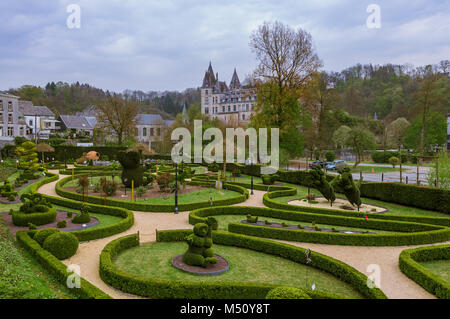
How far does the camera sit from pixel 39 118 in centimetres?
7488

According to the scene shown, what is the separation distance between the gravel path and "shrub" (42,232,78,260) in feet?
0.93

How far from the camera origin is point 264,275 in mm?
11336

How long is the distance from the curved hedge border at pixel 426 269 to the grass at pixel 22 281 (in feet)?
34.0

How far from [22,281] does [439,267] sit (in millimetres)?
13720

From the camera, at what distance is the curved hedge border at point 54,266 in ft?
27.9

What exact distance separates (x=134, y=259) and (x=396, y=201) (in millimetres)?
19250

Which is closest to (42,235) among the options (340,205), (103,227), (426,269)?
(103,227)

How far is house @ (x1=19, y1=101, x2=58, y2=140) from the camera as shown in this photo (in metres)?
69.1

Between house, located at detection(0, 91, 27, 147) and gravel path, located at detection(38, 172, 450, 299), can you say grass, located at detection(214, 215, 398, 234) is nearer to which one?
gravel path, located at detection(38, 172, 450, 299)

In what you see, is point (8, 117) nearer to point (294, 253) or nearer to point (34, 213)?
point (34, 213)

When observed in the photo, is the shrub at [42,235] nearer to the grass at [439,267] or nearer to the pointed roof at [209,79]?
the grass at [439,267]

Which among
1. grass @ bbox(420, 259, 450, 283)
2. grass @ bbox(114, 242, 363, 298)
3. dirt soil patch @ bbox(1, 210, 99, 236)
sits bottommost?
grass @ bbox(420, 259, 450, 283)

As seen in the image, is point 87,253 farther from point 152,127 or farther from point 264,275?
point 152,127

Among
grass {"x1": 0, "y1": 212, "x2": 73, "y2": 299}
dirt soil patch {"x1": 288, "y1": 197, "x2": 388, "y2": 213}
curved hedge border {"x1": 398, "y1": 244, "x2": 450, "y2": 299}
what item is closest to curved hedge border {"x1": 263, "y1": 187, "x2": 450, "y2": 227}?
dirt soil patch {"x1": 288, "y1": 197, "x2": 388, "y2": 213}
